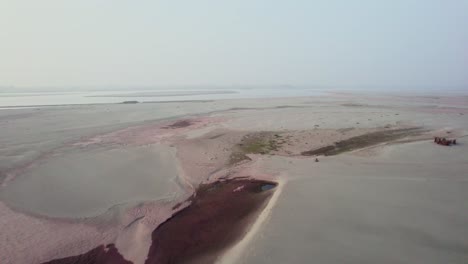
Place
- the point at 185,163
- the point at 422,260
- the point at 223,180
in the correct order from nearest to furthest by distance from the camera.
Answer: the point at 422,260 → the point at 223,180 → the point at 185,163

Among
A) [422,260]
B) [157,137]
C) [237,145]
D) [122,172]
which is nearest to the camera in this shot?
[422,260]

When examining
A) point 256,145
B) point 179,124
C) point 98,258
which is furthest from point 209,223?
point 179,124

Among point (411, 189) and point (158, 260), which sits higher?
point (411, 189)

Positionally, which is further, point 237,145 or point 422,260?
point 237,145

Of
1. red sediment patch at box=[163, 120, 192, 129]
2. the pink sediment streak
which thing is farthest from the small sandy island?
red sediment patch at box=[163, 120, 192, 129]

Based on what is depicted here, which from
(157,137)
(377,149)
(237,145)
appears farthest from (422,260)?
(157,137)

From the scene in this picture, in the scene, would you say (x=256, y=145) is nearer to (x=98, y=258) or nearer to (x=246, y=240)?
(x=246, y=240)

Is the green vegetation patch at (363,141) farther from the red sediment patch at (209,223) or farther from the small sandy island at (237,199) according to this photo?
the red sediment patch at (209,223)

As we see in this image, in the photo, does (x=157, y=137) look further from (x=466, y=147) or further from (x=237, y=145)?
(x=466, y=147)
